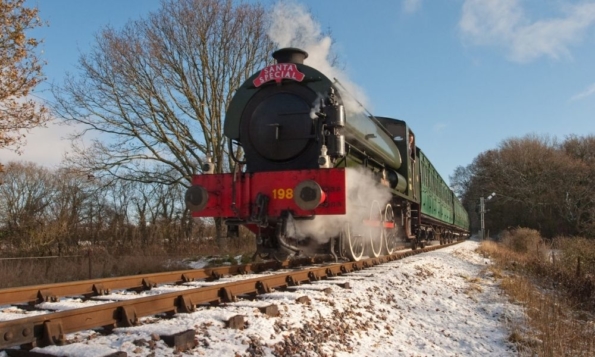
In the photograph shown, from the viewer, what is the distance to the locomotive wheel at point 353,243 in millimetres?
8531

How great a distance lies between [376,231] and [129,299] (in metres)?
6.93

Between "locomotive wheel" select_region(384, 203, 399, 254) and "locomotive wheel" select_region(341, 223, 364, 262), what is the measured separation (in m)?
1.06

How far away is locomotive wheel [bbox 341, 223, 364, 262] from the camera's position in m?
8.53

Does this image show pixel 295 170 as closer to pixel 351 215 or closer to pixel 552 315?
pixel 351 215

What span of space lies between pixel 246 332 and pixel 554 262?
498 inches

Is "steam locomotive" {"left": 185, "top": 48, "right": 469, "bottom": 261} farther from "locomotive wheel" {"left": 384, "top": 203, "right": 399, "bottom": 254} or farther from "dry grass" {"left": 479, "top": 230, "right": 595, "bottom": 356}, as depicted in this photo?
"dry grass" {"left": 479, "top": 230, "right": 595, "bottom": 356}

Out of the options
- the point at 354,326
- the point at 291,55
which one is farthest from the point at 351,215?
the point at 354,326

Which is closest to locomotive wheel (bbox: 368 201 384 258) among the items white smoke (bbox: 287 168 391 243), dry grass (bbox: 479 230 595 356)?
white smoke (bbox: 287 168 391 243)

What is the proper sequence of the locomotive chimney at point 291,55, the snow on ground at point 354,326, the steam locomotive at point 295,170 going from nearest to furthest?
the snow on ground at point 354,326 → the steam locomotive at point 295,170 → the locomotive chimney at point 291,55

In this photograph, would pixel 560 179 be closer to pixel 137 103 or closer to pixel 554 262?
A: pixel 554 262

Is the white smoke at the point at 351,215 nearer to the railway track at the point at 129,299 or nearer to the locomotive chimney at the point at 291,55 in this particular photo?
the railway track at the point at 129,299

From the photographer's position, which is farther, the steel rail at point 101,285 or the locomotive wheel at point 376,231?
the locomotive wheel at point 376,231

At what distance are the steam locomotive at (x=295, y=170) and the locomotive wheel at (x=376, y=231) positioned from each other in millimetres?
103

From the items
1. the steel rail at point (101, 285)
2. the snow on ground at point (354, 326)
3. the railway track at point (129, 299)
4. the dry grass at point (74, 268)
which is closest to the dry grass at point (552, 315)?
the snow on ground at point (354, 326)
